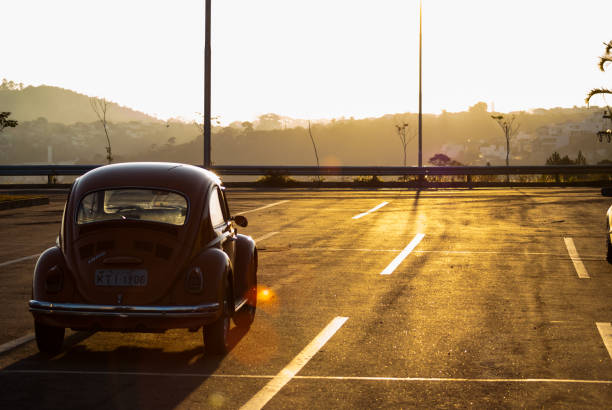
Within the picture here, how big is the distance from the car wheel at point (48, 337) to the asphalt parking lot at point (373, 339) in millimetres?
95

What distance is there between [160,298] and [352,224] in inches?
475

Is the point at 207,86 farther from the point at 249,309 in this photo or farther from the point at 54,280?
the point at 54,280

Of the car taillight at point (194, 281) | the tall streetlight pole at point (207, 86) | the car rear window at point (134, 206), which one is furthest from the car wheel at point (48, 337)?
A: the tall streetlight pole at point (207, 86)

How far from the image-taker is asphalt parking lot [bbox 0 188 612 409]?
611 cm

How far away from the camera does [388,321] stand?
A: 875 centimetres

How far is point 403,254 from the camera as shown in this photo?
1410 cm

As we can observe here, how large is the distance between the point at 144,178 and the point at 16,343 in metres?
1.86

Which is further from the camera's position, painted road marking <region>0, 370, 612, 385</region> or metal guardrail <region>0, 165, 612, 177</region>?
metal guardrail <region>0, 165, 612, 177</region>

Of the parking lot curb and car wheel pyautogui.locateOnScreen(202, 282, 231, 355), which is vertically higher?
the parking lot curb

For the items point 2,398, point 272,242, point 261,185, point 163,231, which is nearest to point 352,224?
point 272,242

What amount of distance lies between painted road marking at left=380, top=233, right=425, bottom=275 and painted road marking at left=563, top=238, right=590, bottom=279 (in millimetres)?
2587

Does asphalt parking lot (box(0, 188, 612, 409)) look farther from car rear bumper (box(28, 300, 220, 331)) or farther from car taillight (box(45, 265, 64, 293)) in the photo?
car taillight (box(45, 265, 64, 293))

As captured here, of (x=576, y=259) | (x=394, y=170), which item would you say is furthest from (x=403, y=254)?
(x=394, y=170)

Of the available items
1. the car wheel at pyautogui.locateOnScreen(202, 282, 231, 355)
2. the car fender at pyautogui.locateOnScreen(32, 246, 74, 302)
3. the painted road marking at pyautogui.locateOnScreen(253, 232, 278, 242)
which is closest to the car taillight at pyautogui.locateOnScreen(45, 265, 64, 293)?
the car fender at pyautogui.locateOnScreen(32, 246, 74, 302)
